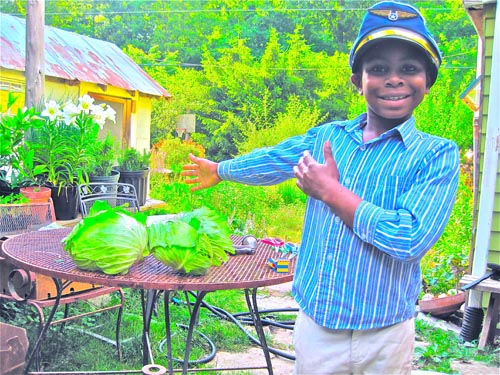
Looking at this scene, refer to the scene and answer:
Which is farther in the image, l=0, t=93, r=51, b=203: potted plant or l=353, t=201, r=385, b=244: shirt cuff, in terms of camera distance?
l=0, t=93, r=51, b=203: potted plant

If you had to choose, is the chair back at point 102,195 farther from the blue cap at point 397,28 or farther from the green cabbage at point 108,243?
the blue cap at point 397,28

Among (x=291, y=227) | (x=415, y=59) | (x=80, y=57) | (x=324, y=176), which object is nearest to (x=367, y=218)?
(x=324, y=176)

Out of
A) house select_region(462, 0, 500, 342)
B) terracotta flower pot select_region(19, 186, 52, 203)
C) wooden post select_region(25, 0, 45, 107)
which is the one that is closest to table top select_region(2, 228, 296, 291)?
terracotta flower pot select_region(19, 186, 52, 203)

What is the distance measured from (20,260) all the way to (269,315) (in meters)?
2.74

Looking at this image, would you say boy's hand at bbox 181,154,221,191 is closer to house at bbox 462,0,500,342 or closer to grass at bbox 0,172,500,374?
grass at bbox 0,172,500,374

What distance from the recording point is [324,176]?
1432 millimetres

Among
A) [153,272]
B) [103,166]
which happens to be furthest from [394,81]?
[103,166]

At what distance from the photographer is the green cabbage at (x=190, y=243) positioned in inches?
78.6

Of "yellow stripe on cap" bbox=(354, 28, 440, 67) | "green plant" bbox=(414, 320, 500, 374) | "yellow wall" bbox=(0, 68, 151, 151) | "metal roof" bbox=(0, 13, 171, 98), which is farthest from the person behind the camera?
"yellow wall" bbox=(0, 68, 151, 151)

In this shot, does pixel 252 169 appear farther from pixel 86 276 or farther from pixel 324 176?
pixel 86 276

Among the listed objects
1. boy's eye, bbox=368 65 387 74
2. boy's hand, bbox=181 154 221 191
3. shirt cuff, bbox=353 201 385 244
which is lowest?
shirt cuff, bbox=353 201 385 244

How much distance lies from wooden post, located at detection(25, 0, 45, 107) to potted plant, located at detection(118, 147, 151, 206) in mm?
1248

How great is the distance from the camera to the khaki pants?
150cm

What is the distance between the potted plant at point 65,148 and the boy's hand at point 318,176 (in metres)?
3.30
